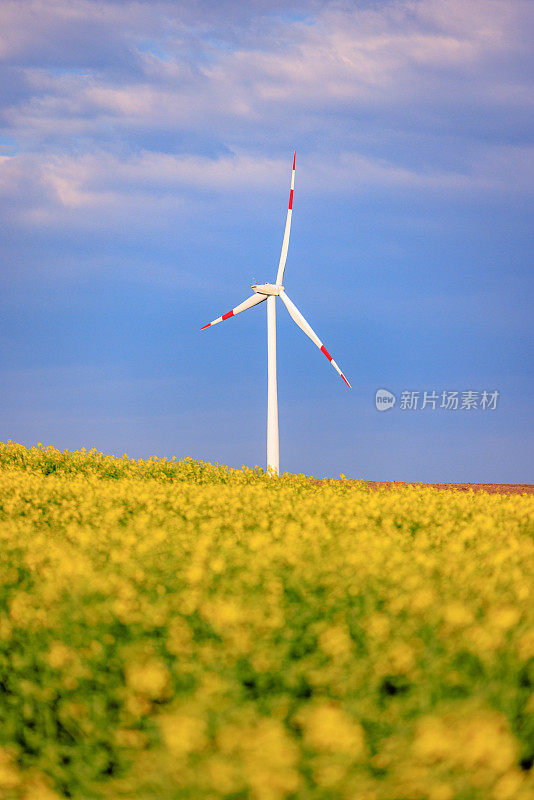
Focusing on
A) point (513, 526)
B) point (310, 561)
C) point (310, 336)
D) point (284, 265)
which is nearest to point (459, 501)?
point (513, 526)

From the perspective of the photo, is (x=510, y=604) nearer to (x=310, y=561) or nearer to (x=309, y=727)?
(x=310, y=561)

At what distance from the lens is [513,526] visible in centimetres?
786

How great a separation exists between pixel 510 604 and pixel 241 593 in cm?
164

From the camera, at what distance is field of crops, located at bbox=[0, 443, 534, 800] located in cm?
296

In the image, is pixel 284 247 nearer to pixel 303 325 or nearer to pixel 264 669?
pixel 303 325

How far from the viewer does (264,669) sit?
12.4 feet

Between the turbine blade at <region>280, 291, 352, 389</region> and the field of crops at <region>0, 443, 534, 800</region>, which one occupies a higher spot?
the turbine blade at <region>280, 291, 352, 389</region>

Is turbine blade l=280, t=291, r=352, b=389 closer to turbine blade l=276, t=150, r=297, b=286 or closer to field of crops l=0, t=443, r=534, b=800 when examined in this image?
turbine blade l=276, t=150, r=297, b=286

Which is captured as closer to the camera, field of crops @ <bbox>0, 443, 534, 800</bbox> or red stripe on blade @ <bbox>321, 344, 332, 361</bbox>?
field of crops @ <bbox>0, 443, 534, 800</bbox>

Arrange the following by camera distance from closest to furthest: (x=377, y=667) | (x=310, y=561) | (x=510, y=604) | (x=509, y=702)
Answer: (x=509, y=702)
(x=377, y=667)
(x=510, y=604)
(x=310, y=561)

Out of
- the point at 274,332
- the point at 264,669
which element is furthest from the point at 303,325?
the point at 264,669

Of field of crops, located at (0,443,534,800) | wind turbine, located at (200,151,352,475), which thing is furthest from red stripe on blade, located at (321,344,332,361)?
field of crops, located at (0,443,534,800)

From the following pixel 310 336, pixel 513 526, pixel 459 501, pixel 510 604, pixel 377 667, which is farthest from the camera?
pixel 310 336

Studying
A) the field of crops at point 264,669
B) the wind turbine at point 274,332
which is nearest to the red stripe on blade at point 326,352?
the wind turbine at point 274,332
